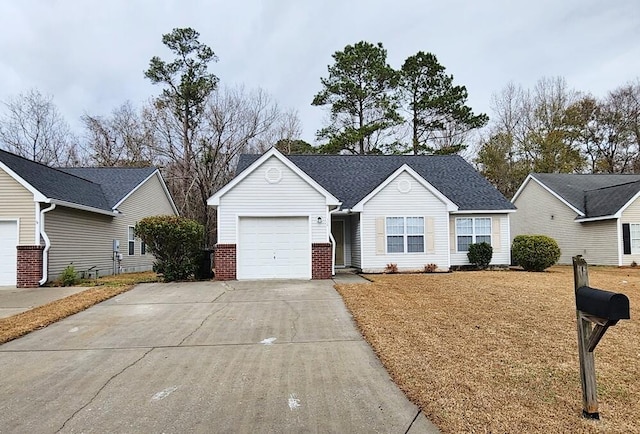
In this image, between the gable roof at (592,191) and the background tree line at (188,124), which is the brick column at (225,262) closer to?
the background tree line at (188,124)

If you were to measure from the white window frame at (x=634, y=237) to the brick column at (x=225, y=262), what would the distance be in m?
19.2

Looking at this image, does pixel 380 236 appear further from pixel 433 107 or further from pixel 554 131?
pixel 554 131

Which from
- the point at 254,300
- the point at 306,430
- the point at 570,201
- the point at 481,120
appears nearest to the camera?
the point at 306,430

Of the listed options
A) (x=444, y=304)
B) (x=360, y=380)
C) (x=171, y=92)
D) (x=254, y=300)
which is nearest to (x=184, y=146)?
(x=171, y=92)

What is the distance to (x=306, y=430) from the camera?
12.1 ft

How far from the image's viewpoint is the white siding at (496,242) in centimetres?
1806

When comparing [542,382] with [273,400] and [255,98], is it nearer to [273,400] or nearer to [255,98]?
[273,400]

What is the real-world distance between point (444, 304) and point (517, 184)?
92.5ft

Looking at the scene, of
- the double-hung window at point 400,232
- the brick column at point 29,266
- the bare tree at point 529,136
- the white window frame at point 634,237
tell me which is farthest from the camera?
the bare tree at point 529,136

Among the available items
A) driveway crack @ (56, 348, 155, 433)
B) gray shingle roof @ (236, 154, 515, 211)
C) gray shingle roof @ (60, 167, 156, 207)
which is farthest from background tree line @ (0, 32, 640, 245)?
driveway crack @ (56, 348, 155, 433)

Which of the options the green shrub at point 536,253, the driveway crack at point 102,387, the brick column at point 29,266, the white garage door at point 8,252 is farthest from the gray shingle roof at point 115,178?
the green shrub at point 536,253

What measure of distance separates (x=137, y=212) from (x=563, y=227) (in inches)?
907

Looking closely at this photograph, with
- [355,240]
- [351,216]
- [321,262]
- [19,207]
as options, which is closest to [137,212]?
[19,207]

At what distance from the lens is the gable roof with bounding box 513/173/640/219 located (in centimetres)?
2088
